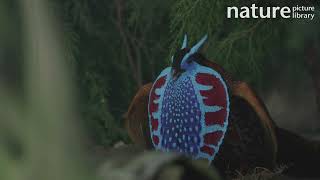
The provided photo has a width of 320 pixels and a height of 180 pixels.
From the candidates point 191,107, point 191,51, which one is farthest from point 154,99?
point 191,51

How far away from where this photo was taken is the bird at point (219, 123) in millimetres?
3893

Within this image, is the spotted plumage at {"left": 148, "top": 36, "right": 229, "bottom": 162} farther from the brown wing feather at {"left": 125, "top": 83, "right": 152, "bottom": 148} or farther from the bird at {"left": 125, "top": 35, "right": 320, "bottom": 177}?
the brown wing feather at {"left": 125, "top": 83, "right": 152, "bottom": 148}

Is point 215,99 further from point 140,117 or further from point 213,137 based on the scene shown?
point 140,117

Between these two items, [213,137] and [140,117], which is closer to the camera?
[213,137]

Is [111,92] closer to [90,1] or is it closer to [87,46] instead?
[87,46]

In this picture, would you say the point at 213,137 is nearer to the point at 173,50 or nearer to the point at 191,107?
the point at 191,107

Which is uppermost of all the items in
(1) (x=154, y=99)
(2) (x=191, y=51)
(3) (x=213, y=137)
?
(2) (x=191, y=51)

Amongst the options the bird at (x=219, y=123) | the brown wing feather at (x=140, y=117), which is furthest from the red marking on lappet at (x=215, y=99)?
the brown wing feather at (x=140, y=117)

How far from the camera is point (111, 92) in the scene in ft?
14.4

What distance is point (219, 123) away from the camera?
392 centimetres

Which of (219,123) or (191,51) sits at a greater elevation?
(191,51)

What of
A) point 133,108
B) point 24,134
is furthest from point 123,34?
point 24,134

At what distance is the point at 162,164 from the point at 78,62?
3.25 metres

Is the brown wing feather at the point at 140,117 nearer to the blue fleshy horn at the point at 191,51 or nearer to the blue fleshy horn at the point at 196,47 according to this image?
the blue fleshy horn at the point at 191,51
